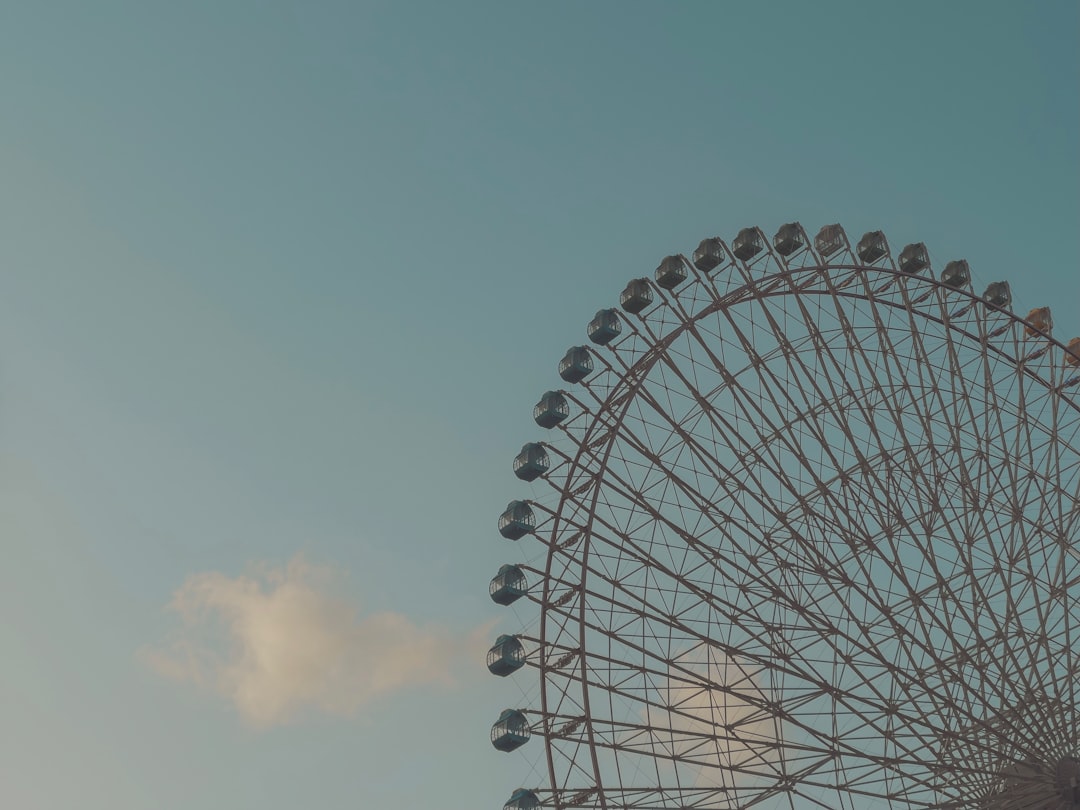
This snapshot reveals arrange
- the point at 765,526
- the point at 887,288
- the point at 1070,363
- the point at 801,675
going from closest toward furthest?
the point at 801,675 → the point at 765,526 → the point at 887,288 → the point at 1070,363

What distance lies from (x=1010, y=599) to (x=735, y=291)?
11.4 m

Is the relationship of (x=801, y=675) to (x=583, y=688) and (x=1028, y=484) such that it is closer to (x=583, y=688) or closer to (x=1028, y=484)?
(x=583, y=688)

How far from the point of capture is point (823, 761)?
3359 centimetres

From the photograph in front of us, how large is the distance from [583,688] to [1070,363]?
21.3 m

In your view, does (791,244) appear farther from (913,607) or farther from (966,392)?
(913,607)

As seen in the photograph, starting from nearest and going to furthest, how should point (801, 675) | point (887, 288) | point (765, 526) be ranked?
point (801, 675) < point (765, 526) < point (887, 288)

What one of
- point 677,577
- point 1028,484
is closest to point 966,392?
point 1028,484

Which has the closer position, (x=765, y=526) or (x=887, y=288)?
(x=765, y=526)

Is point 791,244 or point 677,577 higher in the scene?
point 791,244

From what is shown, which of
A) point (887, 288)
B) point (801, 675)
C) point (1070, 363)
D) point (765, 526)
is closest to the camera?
point (801, 675)

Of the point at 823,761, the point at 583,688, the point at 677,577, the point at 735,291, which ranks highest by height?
the point at 735,291

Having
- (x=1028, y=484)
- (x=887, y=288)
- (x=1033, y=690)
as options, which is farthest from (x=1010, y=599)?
(x=887, y=288)

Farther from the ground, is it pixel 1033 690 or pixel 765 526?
pixel 765 526

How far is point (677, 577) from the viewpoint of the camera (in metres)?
34.6
